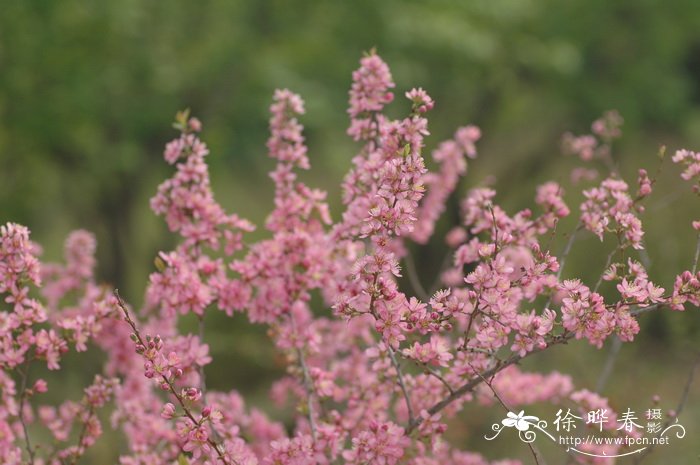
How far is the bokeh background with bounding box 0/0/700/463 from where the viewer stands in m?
7.22

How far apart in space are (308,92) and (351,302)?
6.44 meters

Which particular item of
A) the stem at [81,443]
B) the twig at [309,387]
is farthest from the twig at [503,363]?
the stem at [81,443]

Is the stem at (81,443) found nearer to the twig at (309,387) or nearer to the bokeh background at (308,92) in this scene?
the twig at (309,387)

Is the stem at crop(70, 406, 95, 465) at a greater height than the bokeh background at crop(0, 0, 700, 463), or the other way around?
the bokeh background at crop(0, 0, 700, 463)

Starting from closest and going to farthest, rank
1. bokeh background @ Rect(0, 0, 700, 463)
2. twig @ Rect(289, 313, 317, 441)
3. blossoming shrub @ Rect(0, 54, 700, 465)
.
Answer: blossoming shrub @ Rect(0, 54, 700, 465)
twig @ Rect(289, 313, 317, 441)
bokeh background @ Rect(0, 0, 700, 463)

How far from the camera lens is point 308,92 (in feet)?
27.9

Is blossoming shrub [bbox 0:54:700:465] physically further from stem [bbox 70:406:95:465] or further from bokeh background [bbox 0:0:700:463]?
bokeh background [bbox 0:0:700:463]

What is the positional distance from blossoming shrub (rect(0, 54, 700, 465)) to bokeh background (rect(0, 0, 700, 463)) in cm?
360

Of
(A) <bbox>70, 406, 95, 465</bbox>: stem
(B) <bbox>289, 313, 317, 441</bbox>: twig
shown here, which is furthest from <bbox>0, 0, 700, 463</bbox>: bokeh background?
(A) <bbox>70, 406, 95, 465</bbox>: stem

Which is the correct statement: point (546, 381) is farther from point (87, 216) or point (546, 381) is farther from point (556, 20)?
point (87, 216)

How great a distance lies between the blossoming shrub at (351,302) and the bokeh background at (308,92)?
360 cm

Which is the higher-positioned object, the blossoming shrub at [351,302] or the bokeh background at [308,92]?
the bokeh background at [308,92]

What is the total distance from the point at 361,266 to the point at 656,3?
8578mm

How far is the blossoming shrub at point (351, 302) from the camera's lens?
7.26 ft
